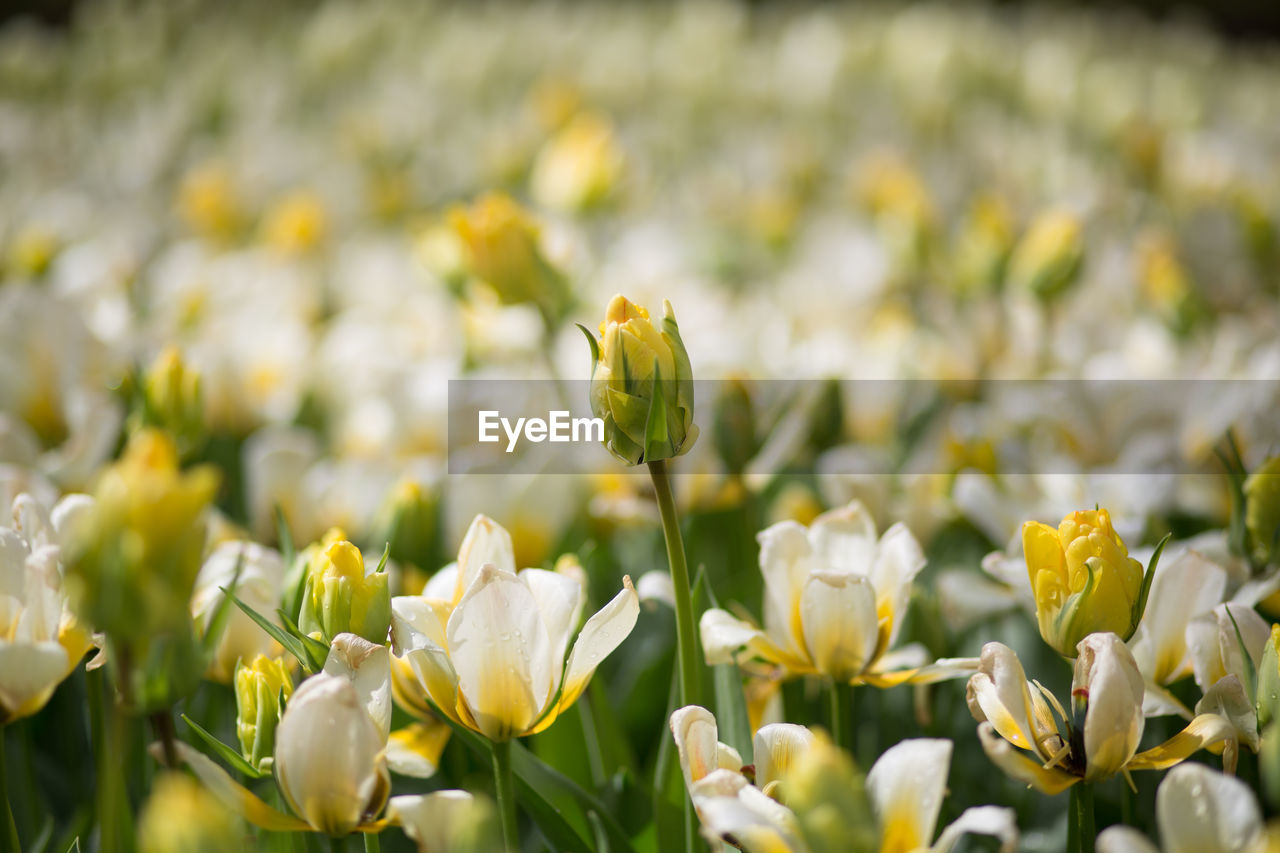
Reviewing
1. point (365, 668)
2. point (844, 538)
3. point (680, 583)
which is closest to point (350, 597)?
point (365, 668)

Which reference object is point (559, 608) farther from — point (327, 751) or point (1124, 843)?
point (1124, 843)

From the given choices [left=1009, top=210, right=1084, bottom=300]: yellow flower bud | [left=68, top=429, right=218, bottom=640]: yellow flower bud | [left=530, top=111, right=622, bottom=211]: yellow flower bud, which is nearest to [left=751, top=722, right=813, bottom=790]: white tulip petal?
[left=68, top=429, right=218, bottom=640]: yellow flower bud

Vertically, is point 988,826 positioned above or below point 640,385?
below

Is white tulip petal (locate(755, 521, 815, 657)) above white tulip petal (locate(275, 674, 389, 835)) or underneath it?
above

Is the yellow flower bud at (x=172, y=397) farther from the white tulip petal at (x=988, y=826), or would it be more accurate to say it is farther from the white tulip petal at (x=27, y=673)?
the white tulip petal at (x=988, y=826)

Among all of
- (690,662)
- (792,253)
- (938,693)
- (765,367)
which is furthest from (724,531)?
(792,253)

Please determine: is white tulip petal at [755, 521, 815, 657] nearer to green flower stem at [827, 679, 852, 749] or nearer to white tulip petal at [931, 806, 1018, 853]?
green flower stem at [827, 679, 852, 749]
